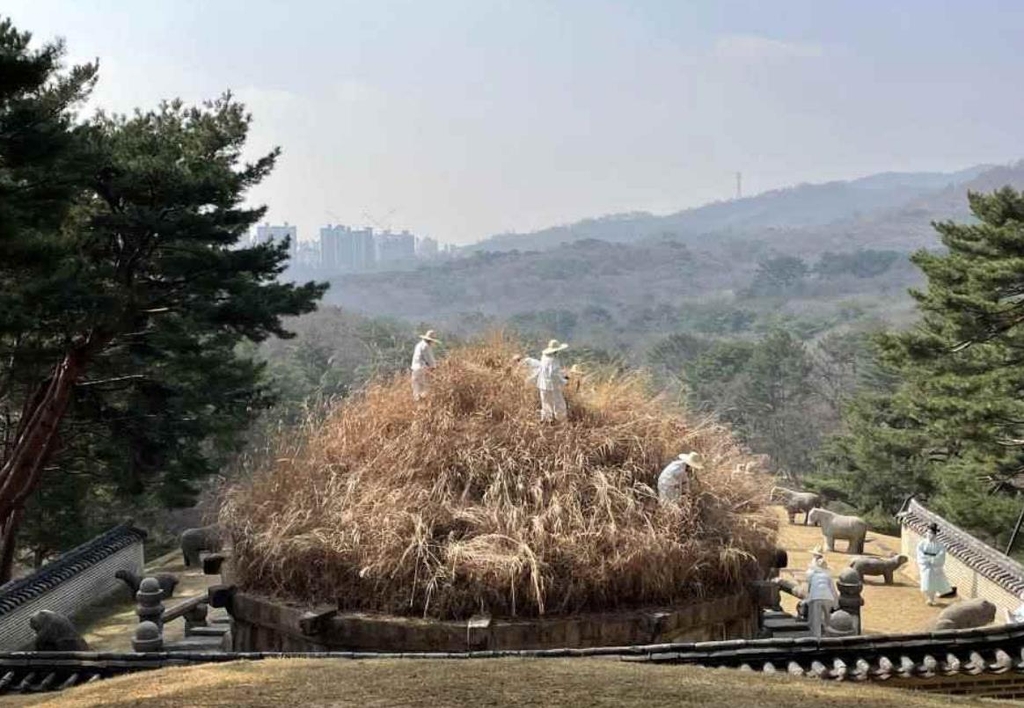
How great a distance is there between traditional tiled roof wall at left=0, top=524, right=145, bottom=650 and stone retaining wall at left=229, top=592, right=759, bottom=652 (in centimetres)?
567

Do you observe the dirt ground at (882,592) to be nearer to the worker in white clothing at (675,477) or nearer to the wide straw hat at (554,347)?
the worker in white clothing at (675,477)

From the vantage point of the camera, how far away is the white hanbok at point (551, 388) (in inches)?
344

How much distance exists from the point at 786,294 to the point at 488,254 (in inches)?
2353

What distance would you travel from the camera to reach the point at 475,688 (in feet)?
16.0

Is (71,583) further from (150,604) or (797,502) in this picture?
(797,502)

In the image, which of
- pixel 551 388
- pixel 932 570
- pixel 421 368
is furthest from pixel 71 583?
pixel 932 570

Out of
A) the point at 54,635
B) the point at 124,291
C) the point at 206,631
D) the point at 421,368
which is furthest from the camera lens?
the point at 124,291

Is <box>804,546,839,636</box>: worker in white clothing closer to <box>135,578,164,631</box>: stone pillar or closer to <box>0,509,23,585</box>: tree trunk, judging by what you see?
<box>135,578,164,631</box>: stone pillar

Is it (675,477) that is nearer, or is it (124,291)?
(675,477)

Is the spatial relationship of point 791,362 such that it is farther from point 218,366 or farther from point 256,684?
point 256,684

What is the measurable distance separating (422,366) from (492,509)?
2.14m

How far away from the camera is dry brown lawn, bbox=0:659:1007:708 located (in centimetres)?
469

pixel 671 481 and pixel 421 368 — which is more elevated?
pixel 421 368

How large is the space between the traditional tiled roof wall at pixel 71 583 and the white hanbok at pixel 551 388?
24.5ft
